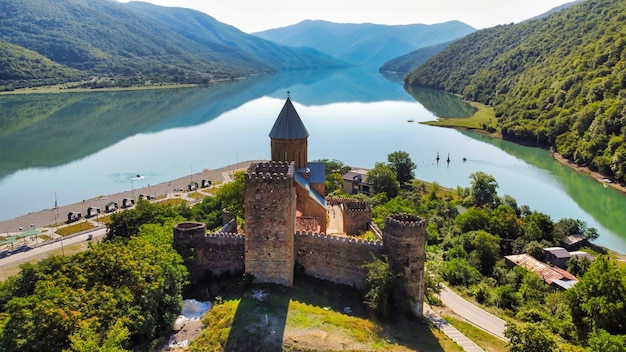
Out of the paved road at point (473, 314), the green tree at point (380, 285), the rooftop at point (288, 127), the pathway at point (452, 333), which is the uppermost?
the rooftop at point (288, 127)

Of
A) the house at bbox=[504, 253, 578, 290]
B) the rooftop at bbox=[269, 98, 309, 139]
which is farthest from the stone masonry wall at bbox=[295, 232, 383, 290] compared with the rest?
the house at bbox=[504, 253, 578, 290]

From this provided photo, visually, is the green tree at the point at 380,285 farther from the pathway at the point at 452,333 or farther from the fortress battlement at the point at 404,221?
the pathway at the point at 452,333

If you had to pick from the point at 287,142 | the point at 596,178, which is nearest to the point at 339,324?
the point at 287,142

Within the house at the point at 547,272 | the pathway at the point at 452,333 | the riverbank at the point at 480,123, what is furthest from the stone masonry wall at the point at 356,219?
the riverbank at the point at 480,123

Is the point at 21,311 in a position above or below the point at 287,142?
below

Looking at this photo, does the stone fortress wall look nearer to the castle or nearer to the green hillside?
the castle

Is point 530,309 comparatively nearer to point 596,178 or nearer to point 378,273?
point 378,273
